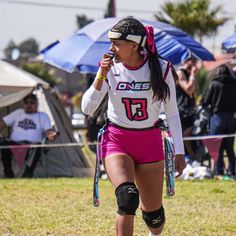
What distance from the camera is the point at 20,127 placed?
1262 centimetres

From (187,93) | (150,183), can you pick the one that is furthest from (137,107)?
(187,93)

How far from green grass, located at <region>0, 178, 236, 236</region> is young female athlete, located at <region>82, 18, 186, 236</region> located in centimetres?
158

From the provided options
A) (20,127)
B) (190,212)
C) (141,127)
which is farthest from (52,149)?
(141,127)

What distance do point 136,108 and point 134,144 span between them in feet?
0.89

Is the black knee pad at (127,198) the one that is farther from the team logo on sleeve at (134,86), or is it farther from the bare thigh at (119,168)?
the team logo on sleeve at (134,86)

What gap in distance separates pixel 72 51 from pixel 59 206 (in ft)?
14.2

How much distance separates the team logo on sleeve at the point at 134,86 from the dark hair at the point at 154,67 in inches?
2.2

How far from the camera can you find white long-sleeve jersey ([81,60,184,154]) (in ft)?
18.4

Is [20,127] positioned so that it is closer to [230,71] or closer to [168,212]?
[230,71]


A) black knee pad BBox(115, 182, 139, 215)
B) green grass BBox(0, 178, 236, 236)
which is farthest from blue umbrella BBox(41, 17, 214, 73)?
black knee pad BBox(115, 182, 139, 215)

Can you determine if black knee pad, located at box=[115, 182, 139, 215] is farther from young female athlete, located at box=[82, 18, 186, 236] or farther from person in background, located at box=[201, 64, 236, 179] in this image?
person in background, located at box=[201, 64, 236, 179]

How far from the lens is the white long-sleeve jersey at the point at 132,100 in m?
5.61

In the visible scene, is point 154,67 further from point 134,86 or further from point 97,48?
point 97,48

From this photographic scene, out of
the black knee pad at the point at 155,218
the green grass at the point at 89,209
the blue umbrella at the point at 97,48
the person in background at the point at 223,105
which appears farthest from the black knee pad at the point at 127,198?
the blue umbrella at the point at 97,48
